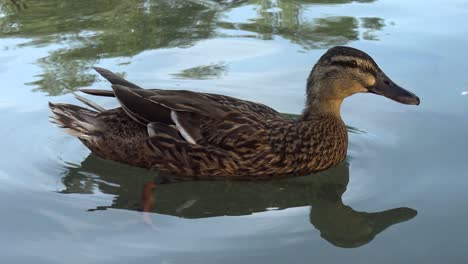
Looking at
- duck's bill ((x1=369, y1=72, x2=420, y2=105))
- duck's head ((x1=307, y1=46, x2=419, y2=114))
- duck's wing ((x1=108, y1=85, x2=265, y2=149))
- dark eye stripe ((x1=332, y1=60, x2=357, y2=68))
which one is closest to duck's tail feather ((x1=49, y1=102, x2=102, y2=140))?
duck's wing ((x1=108, y1=85, x2=265, y2=149))

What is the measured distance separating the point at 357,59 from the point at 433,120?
902 millimetres

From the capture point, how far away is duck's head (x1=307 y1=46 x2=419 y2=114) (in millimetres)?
5844

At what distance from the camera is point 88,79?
7.23 m

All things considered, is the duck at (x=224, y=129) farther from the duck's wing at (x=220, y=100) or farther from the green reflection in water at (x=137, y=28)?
the green reflection in water at (x=137, y=28)

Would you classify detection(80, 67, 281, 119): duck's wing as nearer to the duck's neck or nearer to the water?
the duck's neck

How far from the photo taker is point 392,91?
5840 millimetres

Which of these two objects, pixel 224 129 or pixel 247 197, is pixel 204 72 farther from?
pixel 247 197

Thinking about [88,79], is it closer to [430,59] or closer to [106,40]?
[106,40]

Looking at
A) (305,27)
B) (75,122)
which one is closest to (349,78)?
(75,122)

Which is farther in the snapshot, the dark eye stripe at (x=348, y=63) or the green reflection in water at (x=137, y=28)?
the green reflection in water at (x=137, y=28)

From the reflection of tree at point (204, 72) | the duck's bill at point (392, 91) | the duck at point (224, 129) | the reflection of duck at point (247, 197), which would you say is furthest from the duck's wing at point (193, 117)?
the reflection of tree at point (204, 72)

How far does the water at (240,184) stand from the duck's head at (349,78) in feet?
1.35

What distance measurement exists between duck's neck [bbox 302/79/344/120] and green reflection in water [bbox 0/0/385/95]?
1.40m

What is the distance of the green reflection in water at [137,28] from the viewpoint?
7566mm
